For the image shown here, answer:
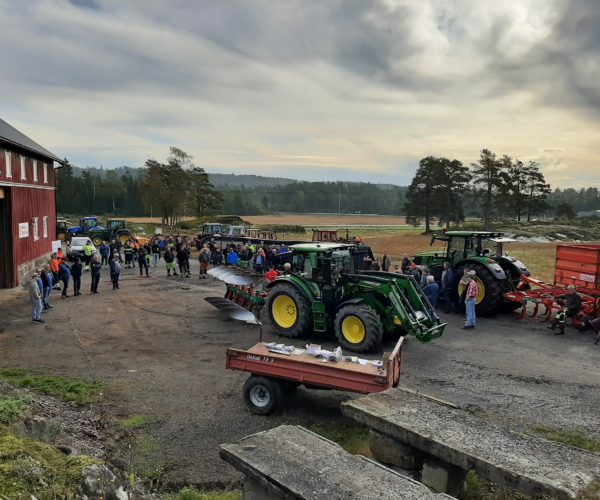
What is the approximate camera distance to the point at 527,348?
11.9 meters

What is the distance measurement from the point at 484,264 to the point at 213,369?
28.8 ft

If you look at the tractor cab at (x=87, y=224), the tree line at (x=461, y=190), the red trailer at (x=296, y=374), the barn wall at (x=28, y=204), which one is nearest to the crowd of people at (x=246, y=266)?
the barn wall at (x=28, y=204)

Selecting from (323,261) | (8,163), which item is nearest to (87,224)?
(8,163)

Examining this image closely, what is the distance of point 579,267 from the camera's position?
46.1 ft

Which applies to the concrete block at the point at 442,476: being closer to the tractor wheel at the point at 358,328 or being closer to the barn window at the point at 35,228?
the tractor wheel at the point at 358,328

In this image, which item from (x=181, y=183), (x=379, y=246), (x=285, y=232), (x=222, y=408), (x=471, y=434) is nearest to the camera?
(x=471, y=434)

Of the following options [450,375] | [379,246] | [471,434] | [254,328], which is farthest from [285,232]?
[471,434]

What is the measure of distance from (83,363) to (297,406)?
495 centimetres

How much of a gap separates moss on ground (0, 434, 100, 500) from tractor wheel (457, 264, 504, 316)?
12.4 metres

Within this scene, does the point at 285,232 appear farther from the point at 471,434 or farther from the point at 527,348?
the point at 471,434

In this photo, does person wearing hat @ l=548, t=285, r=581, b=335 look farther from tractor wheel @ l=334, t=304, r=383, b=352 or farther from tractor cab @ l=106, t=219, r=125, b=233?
tractor cab @ l=106, t=219, r=125, b=233

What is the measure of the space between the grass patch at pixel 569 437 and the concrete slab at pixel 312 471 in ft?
11.5

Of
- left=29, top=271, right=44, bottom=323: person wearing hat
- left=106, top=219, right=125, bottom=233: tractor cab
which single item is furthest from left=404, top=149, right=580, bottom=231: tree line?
left=29, top=271, right=44, bottom=323: person wearing hat

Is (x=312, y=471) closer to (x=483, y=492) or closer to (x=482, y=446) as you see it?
(x=482, y=446)
